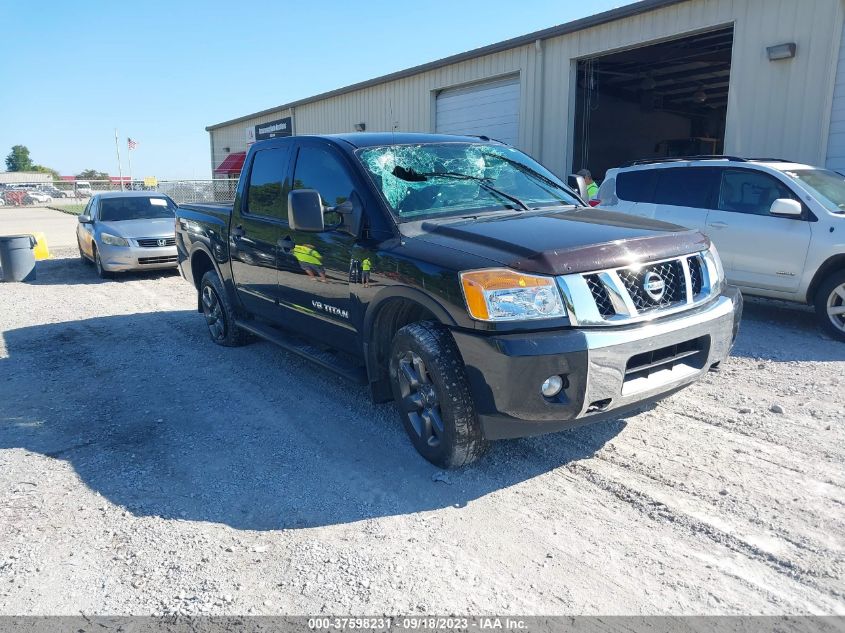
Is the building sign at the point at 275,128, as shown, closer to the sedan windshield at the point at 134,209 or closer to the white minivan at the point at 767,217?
the sedan windshield at the point at 134,209

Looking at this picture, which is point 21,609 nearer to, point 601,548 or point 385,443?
point 385,443

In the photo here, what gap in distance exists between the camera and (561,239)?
3484 mm

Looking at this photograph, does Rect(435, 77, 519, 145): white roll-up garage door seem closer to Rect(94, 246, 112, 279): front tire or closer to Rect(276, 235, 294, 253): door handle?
Rect(94, 246, 112, 279): front tire

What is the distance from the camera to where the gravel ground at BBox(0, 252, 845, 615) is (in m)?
2.72

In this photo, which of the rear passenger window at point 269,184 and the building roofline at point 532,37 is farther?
the building roofline at point 532,37

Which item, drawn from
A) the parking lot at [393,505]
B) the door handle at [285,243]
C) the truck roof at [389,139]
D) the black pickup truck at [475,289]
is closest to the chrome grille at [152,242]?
the parking lot at [393,505]

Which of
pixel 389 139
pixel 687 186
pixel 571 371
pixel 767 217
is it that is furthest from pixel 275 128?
pixel 571 371

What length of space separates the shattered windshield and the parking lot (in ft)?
4.98

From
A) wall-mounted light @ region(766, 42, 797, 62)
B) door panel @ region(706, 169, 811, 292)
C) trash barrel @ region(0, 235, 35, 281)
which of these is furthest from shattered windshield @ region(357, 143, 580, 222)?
trash barrel @ region(0, 235, 35, 281)

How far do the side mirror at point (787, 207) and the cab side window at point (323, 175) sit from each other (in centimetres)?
477

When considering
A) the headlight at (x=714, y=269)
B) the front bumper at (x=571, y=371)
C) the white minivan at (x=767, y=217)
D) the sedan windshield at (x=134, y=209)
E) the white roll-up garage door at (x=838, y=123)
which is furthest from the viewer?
the sedan windshield at (x=134, y=209)

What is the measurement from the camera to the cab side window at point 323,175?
442 cm

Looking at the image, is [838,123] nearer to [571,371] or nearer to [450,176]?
[450,176]

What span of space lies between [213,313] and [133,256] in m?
5.34
